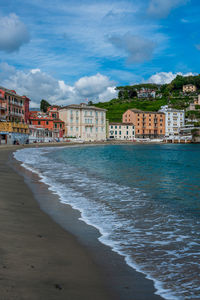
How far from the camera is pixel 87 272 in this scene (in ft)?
Result: 14.0

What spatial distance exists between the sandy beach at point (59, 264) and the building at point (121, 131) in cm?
11717

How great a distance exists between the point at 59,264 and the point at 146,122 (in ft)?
427

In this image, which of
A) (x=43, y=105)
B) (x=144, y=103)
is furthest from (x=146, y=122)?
(x=43, y=105)

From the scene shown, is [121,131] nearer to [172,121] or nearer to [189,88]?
[172,121]

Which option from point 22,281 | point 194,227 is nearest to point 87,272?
point 22,281

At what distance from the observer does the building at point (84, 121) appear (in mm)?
104750

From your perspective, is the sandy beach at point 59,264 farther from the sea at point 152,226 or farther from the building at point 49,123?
the building at point 49,123

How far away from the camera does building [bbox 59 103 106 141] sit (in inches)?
4124

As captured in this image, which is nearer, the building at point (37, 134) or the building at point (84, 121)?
the building at point (37, 134)

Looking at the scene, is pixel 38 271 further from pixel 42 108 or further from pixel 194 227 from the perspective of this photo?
pixel 42 108

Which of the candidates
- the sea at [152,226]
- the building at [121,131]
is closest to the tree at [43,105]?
the building at [121,131]

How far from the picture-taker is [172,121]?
140m

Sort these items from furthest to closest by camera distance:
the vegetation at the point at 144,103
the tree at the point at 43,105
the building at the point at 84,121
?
the vegetation at the point at 144,103
the tree at the point at 43,105
the building at the point at 84,121

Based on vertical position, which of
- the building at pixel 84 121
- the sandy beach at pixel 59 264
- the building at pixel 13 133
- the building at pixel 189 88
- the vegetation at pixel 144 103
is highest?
the building at pixel 189 88
